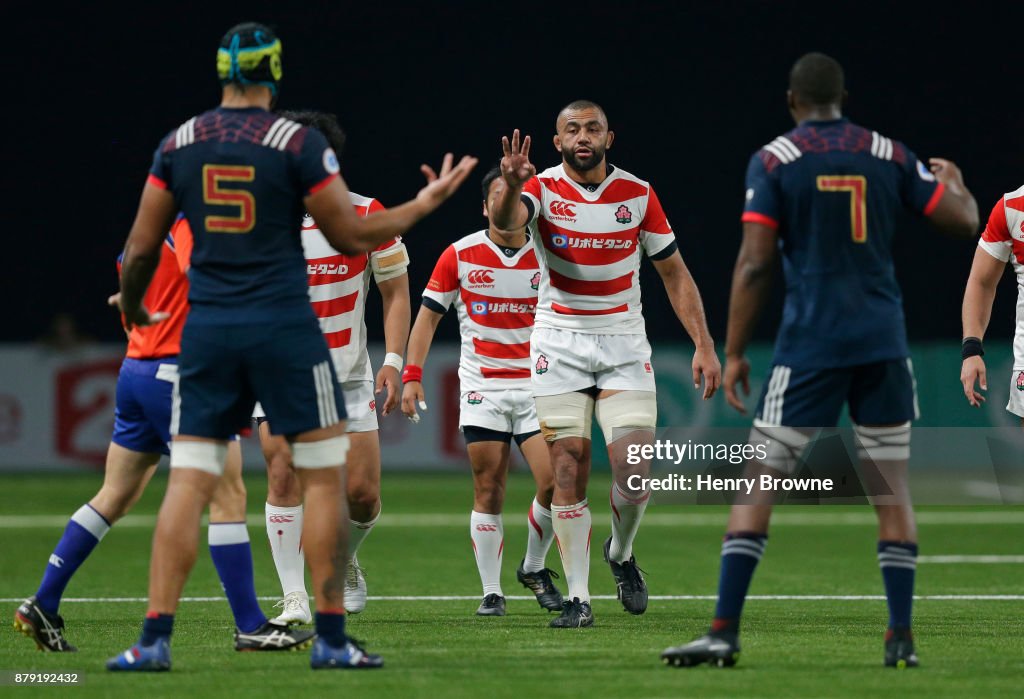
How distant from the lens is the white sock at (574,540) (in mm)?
7797

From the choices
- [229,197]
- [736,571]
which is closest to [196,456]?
[229,197]

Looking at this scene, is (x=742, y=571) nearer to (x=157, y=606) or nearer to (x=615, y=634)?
(x=615, y=634)

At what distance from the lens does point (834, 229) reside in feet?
18.7

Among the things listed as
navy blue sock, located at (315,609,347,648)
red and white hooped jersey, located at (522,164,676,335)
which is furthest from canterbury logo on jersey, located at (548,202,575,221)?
navy blue sock, located at (315,609,347,648)

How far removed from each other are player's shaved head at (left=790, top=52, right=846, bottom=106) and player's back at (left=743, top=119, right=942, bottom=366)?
0.34ft

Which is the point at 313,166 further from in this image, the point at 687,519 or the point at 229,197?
the point at 687,519

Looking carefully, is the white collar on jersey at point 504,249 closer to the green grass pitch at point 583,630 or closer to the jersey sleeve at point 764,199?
the green grass pitch at point 583,630

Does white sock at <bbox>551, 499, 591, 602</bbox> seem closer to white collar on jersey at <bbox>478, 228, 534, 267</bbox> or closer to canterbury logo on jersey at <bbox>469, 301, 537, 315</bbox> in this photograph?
canterbury logo on jersey at <bbox>469, 301, 537, 315</bbox>

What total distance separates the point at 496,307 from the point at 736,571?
3.81 m

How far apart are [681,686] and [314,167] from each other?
226 cm

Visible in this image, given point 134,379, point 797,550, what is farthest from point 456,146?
point 134,379

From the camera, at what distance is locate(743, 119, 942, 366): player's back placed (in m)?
5.69

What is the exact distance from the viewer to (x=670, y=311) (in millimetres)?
23188

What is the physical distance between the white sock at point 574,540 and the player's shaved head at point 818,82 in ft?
9.05
